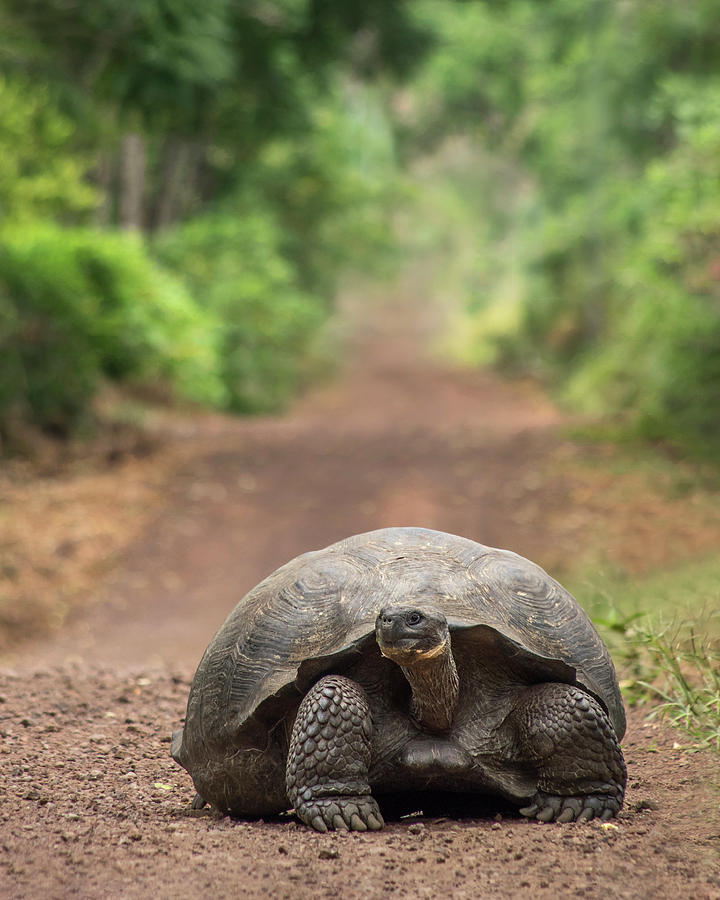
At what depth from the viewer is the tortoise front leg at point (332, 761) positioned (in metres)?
3.30

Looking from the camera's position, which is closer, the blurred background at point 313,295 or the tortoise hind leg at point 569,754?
the tortoise hind leg at point 569,754

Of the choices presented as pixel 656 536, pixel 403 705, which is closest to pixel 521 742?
pixel 403 705

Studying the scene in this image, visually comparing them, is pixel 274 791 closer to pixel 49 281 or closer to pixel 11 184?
pixel 49 281

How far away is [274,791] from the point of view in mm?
3564

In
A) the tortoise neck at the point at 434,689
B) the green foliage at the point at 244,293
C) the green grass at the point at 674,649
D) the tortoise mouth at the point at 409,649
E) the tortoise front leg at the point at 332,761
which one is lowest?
the green foliage at the point at 244,293

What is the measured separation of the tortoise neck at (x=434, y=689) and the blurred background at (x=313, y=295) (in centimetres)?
185

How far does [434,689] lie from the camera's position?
3336 mm

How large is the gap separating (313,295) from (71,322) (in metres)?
15.3

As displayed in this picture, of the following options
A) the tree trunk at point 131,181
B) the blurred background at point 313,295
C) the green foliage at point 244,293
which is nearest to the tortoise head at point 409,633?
the blurred background at point 313,295

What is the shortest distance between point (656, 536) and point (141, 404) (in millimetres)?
8937

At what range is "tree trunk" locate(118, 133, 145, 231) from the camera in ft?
63.6

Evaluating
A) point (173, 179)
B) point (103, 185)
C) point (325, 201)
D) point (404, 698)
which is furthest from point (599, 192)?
point (404, 698)

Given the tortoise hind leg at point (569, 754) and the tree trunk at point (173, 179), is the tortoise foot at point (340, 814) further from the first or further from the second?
the tree trunk at point (173, 179)

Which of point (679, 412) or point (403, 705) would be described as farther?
point (679, 412)
